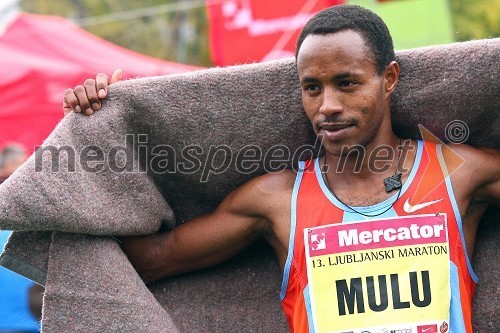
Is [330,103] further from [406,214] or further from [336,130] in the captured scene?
[406,214]

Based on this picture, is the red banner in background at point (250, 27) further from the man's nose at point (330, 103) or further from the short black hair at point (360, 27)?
the man's nose at point (330, 103)

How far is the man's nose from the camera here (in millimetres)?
3016

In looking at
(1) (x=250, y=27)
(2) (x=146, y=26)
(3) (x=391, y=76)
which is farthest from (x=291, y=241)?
(2) (x=146, y=26)

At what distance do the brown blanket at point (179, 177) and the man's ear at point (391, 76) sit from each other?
3.4 inches

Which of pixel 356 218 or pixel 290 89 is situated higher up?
pixel 290 89

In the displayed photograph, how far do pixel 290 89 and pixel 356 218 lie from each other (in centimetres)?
55

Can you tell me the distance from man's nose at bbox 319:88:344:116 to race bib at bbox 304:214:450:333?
40cm

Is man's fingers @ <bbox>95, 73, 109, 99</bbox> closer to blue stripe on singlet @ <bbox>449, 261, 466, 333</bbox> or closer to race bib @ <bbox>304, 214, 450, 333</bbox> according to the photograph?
race bib @ <bbox>304, 214, 450, 333</bbox>

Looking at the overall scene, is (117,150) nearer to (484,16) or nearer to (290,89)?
(290,89)

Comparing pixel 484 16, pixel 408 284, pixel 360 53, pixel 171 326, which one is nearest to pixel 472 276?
pixel 408 284

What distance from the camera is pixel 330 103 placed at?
3.02 metres

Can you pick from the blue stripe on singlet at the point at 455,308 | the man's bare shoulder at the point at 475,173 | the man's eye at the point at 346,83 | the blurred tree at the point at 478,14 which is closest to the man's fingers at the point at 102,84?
the man's eye at the point at 346,83

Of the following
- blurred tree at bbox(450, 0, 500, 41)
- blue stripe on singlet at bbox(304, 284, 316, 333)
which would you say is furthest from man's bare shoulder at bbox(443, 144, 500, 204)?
blurred tree at bbox(450, 0, 500, 41)

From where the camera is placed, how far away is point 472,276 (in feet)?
10.3
